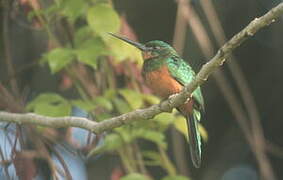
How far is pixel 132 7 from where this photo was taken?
4520 mm

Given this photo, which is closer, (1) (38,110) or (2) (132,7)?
(1) (38,110)

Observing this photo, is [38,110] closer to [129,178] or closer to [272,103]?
[129,178]

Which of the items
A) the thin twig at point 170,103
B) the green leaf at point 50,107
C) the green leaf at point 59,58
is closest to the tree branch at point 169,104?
the thin twig at point 170,103

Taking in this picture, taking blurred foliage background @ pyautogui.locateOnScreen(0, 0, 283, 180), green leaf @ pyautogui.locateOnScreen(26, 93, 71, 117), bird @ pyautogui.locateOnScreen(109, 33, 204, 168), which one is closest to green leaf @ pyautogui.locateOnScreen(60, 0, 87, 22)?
blurred foliage background @ pyautogui.locateOnScreen(0, 0, 283, 180)

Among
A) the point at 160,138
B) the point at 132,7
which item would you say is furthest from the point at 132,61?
the point at 132,7

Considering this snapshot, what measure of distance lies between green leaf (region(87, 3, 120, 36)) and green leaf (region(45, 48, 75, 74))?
16cm

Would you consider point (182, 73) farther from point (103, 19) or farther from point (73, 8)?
point (73, 8)

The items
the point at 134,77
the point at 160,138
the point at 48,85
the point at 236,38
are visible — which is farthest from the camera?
the point at 48,85

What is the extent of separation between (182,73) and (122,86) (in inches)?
48.2

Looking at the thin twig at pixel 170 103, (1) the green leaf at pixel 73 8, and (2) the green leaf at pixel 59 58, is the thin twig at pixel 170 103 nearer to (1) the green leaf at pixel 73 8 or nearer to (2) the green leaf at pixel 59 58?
(2) the green leaf at pixel 59 58

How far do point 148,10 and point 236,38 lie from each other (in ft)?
8.78

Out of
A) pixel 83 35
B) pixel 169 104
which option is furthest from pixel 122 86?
pixel 169 104

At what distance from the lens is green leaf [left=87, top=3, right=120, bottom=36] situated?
9.71 ft

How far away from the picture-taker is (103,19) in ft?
9.82
